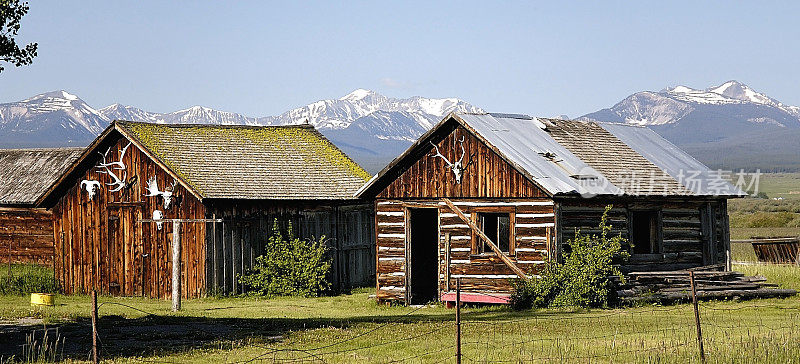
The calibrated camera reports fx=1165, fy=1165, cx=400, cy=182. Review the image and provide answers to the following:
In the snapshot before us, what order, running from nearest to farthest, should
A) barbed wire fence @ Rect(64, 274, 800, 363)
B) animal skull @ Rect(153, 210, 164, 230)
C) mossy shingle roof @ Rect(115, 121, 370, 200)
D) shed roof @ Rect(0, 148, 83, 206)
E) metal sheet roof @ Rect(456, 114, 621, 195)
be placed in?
barbed wire fence @ Rect(64, 274, 800, 363) < metal sheet roof @ Rect(456, 114, 621, 195) < animal skull @ Rect(153, 210, 164, 230) < mossy shingle roof @ Rect(115, 121, 370, 200) < shed roof @ Rect(0, 148, 83, 206)

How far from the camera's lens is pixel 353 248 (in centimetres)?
3650

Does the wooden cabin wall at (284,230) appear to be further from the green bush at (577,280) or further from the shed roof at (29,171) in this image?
the green bush at (577,280)

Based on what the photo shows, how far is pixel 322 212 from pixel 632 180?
9.60 meters

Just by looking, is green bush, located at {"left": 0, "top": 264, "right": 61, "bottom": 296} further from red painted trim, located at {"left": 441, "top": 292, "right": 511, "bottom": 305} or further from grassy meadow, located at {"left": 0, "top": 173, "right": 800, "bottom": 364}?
red painted trim, located at {"left": 441, "top": 292, "right": 511, "bottom": 305}

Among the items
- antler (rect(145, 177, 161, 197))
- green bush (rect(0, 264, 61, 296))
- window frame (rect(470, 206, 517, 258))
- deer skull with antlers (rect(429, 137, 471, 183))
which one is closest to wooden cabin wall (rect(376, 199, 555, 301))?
window frame (rect(470, 206, 517, 258))

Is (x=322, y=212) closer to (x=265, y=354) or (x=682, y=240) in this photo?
(x=682, y=240)

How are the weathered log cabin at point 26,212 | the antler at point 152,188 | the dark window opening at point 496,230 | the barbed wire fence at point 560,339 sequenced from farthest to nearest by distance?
the weathered log cabin at point 26,212 → the antler at point 152,188 → the dark window opening at point 496,230 → the barbed wire fence at point 560,339

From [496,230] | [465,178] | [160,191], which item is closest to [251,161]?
[160,191]

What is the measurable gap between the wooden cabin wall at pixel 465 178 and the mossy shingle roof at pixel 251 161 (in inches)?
175

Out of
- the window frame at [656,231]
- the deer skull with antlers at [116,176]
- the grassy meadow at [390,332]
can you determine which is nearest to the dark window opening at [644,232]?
the window frame at [656,231]

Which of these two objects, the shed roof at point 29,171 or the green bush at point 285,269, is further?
the shed roof at point 29,171

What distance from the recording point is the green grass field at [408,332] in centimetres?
1869

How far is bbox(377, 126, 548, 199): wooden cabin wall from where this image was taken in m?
28.7

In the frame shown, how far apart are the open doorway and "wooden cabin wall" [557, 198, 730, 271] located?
4428mm
